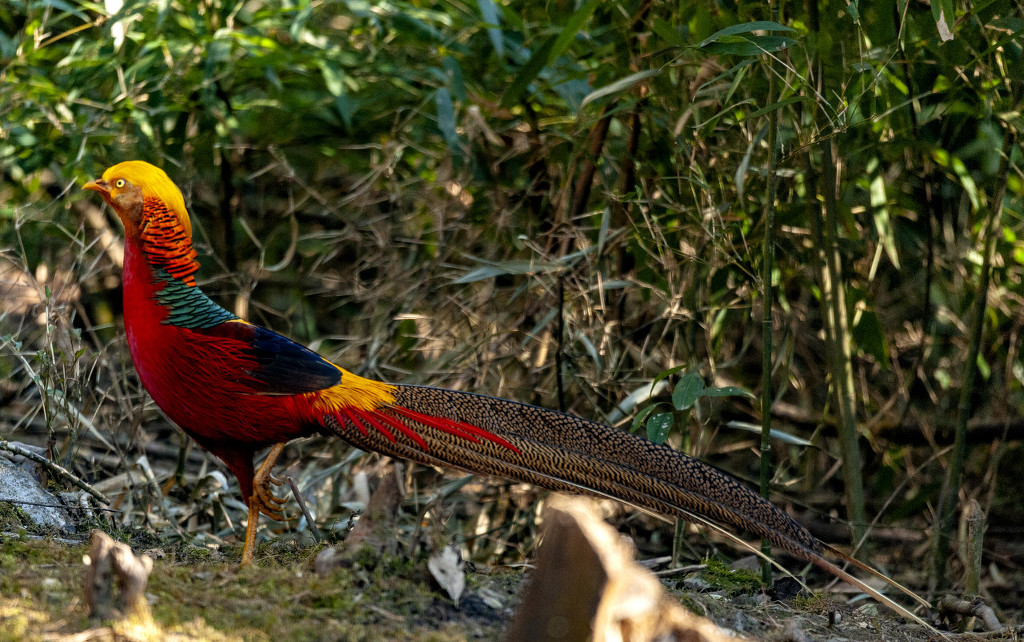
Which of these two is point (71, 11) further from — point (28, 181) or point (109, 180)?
point (109, 180)

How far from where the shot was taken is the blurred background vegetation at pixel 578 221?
125 inches

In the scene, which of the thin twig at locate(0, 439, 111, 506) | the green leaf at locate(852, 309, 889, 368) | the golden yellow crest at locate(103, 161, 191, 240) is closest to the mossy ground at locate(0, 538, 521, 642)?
the thin twig at locate(0, 439, 111, 506)

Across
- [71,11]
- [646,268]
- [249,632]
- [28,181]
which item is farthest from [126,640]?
[28,181]

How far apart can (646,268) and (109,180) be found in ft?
6.37

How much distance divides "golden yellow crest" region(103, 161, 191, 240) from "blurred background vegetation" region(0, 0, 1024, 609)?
0.56 meters

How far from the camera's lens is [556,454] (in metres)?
2.48

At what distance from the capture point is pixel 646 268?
359cm

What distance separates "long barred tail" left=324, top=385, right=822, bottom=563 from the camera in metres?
2.38

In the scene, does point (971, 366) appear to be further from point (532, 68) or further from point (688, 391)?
point (532, 68)

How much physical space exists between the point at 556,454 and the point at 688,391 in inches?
19.2

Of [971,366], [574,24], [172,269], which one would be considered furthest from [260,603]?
[971,366]

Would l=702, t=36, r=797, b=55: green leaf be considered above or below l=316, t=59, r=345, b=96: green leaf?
above

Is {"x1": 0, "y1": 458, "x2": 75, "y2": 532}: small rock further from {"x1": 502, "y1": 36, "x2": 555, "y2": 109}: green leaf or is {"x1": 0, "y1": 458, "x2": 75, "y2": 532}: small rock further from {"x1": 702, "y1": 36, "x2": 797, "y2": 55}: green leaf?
{"x1": 702, "y1": 36, "x2": 797, "y2": 55}: green leaf

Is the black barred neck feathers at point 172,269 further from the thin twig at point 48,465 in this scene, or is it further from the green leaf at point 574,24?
the green leaf at point 574,24
